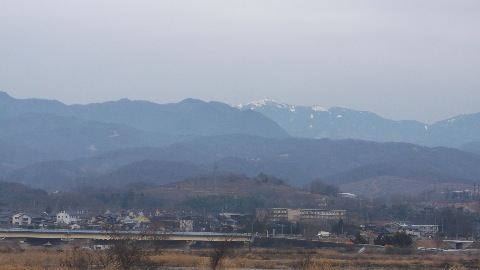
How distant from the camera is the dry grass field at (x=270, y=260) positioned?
131 feet

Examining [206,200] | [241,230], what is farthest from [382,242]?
[206,200]

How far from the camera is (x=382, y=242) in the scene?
6156 centimetres

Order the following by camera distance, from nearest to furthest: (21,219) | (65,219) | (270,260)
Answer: (270,260), (21,219), (65,219)

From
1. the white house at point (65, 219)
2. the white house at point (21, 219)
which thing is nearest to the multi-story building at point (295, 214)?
the white house at point (65, 219)

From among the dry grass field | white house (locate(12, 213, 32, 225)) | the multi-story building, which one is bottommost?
the dry grass field

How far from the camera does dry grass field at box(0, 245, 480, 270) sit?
40.0m

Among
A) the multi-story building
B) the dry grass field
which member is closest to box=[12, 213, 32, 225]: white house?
the multi-story building

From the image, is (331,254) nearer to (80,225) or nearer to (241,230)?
(241,230)

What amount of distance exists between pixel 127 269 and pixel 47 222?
48.3 metres

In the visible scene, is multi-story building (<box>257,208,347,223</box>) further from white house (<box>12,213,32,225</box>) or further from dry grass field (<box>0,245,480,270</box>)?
dry grass field (<box>0,245,480,270</box>)

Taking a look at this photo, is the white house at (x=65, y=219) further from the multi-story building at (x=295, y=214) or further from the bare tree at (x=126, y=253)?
the bare tree at (x=126, y=253)

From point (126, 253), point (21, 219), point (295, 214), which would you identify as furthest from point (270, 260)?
point (295, 214)

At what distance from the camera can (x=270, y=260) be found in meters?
49.2

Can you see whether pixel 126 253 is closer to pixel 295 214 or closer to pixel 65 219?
pixel 65 219
